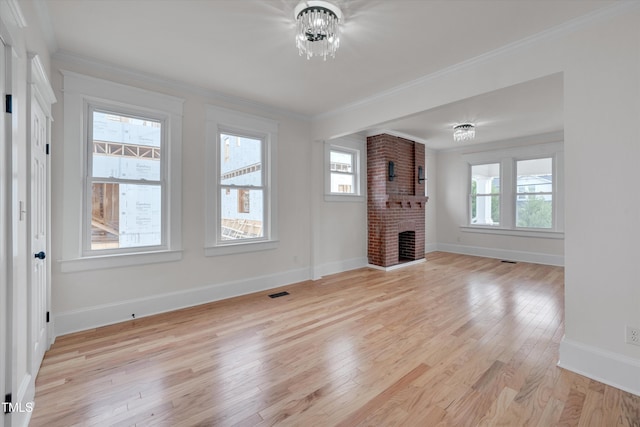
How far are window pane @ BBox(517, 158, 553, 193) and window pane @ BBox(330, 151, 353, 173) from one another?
3.91m

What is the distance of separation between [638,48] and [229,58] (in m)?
3.25

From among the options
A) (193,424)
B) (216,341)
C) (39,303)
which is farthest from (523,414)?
(39,303)

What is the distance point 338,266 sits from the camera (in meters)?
5.32

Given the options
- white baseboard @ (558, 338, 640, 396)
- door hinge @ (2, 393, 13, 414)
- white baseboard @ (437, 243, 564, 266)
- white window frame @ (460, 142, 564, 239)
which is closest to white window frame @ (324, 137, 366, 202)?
white window frame @ (460, 142, 564, 239)

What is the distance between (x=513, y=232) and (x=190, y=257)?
6.60 m

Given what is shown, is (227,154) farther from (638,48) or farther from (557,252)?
(557,252)

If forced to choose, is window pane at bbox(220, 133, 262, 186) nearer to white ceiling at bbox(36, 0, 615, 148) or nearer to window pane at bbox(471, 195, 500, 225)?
white ceiling at bbox(36, 0, 615, 148)

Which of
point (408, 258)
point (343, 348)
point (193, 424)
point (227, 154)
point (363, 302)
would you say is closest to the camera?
point (193, 424)

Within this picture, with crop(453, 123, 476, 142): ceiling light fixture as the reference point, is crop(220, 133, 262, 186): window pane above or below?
below

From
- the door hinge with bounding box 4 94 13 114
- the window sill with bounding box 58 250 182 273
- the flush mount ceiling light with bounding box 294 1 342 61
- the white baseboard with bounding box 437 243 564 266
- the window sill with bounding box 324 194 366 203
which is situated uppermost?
the flush mount ceiling light with bounding box 294 1 342 61

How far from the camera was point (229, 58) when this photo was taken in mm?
2826

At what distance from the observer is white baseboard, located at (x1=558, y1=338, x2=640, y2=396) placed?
75.4 inches

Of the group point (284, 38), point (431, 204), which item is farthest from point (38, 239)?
point (431, 204)

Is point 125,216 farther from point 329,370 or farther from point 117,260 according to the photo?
point 329,370
